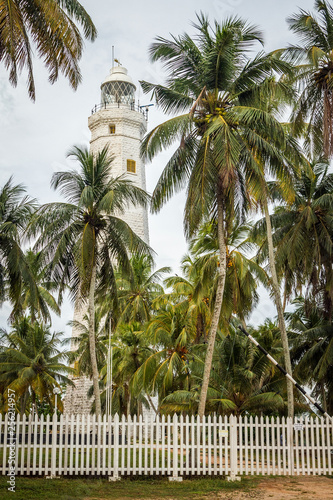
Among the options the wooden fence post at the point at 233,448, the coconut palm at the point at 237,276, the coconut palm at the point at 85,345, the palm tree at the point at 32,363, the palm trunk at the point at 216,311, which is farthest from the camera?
the coconut palm at the point at 85,345

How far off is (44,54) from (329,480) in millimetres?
11533

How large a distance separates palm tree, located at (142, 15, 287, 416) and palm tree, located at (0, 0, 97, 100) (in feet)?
14.2

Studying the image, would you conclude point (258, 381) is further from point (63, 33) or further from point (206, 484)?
point (63, 33)

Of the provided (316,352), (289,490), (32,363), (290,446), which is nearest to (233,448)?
(290,446)

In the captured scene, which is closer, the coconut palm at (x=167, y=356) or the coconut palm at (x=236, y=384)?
the coconut palm at (x=236, y=384)

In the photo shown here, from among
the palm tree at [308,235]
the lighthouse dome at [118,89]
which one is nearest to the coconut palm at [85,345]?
the lighthouse dome at [118,89]

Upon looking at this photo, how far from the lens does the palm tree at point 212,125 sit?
15750mm

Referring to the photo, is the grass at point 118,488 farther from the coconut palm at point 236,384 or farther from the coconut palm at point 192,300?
the coconut palm at point 192,300

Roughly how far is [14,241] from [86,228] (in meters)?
2.20

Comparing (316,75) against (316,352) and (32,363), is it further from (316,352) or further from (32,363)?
(32,363)

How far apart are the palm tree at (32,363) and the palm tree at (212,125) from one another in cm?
1456

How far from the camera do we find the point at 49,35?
37.8ft

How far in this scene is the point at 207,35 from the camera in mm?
16578

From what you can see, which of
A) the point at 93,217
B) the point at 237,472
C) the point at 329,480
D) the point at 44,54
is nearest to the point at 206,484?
→ the point at 237,472
